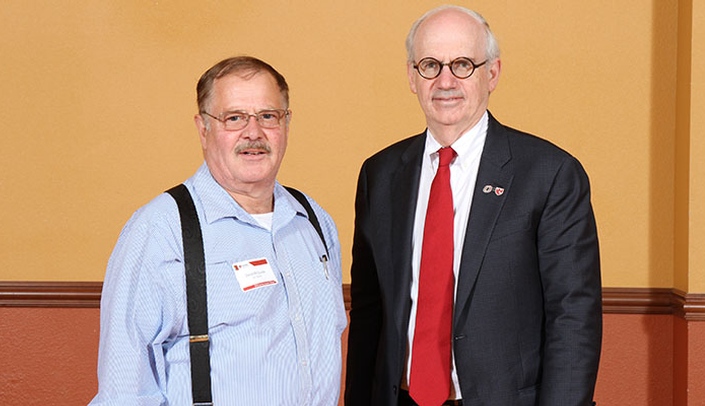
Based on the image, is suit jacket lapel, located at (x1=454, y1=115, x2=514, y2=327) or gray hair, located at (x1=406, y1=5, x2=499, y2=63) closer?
suit jacket lapel, located at (x1=454, y1=115, x2=514, y2=327)

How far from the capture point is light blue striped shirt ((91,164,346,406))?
6.29 ft

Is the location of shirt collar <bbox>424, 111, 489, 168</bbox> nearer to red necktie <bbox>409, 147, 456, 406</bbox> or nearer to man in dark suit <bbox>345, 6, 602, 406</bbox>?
man in dark suit <bbox>345, 6, 602, 406</bbox>

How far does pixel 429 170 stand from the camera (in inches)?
92.7

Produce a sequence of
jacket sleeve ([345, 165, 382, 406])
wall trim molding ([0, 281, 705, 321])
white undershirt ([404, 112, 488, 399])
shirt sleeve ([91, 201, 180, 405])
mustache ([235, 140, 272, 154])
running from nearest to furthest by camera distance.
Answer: shirt sleeve ([91, 201, 180, 405])
mustache ([235, 140, 272, 154])
white undershirt ([404, 112, 488, 399])
jacket sleeve ([345, 165, 382, 406])
wall trim molding ([0, 281, 705, 321])

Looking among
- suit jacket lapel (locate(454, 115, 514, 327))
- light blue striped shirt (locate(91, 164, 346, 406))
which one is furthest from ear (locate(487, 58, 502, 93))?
light blue striped shirt (locate(91, 164, 346, 406))

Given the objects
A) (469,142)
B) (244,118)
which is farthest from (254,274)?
(469,142)

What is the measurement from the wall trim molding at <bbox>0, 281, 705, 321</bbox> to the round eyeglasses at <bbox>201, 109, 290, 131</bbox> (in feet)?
5.73

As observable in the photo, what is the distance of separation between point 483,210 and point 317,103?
6.00ft

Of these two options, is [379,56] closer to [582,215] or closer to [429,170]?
[429,170]

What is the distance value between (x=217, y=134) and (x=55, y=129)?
86.6 inches

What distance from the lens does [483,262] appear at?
214 centimetres

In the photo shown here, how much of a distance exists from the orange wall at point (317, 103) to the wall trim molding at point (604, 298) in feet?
0.17

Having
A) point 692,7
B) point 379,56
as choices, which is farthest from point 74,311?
point 692,7

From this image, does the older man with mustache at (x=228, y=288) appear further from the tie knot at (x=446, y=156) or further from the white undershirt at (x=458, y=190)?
the tie knot at (x=446, y=156)
